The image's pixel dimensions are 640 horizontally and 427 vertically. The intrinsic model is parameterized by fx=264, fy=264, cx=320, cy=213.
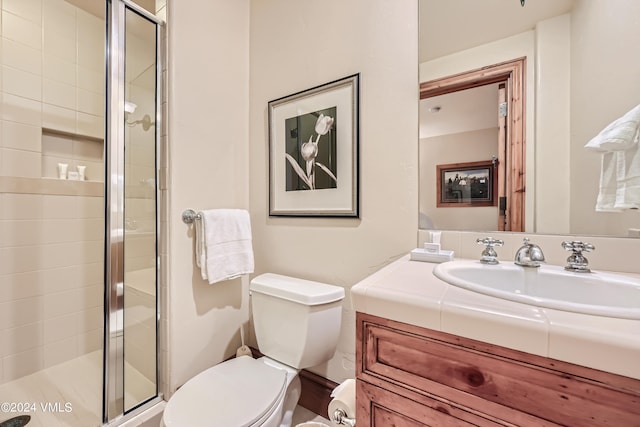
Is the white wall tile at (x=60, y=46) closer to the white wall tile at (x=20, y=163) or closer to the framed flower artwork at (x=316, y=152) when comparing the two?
the white wall tile at (x=20, y=163)

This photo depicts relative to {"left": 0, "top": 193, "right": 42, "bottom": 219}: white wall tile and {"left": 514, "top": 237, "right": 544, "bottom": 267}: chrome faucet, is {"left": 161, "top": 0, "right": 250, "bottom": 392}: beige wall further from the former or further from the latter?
{"left": 514, "top": 237, "right": 544, "bottom": 267}: chrome faucet

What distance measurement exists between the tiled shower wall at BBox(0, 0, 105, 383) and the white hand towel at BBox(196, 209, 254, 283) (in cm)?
99

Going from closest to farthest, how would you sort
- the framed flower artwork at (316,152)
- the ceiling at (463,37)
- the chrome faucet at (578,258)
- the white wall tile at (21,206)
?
the chrome faucet at (578,258) < the ceiling at (463,37) < the framed flower artwork at (316,152) < the white wall tile at (21,206)

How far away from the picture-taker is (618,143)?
812mm

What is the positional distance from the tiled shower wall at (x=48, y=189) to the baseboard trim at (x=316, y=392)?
4.69ft

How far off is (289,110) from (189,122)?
0.52m

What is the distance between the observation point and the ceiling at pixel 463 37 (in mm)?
989

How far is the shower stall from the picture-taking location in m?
1.15

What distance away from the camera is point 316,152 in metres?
1.38

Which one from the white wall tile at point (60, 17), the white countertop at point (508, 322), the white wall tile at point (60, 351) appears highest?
the white wall tile at point (60, 17)

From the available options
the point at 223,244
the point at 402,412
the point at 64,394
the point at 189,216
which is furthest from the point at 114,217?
the point at 402,412

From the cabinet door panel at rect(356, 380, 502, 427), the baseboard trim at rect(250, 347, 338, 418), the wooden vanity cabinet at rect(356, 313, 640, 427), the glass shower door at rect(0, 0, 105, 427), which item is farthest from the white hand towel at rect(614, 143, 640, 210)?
the glass shower door at rect(0, 0, 105, 427)

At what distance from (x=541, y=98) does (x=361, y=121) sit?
2.16 feet

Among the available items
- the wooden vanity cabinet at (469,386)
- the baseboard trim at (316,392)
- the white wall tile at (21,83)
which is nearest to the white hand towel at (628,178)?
the wooden vanity cabinet at (469,386)
